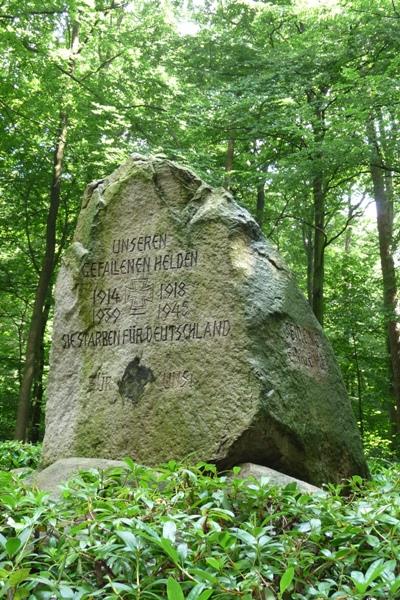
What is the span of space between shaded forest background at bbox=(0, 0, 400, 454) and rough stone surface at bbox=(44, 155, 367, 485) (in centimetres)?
477

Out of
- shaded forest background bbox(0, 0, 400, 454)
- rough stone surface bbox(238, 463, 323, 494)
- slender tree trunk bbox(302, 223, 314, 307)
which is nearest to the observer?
rough stone surface bbox(238, 463, 323, 494)

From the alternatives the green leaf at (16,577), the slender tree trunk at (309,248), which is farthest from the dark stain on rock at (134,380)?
the slender tree trunk at (309,248)

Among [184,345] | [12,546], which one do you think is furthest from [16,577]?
[184,345]

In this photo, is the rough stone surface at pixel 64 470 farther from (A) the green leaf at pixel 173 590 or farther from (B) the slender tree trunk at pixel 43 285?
(B) the slender tree trunk at pixel 43 285

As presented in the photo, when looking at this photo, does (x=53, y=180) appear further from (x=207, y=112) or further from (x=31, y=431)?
(x=31, y=431)

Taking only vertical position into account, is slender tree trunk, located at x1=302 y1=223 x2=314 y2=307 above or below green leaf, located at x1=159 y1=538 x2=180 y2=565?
above

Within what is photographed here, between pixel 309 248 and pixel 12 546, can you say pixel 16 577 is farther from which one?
pixel 309 248

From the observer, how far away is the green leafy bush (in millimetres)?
6117

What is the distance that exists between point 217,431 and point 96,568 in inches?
82.5

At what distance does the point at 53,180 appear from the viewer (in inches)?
478

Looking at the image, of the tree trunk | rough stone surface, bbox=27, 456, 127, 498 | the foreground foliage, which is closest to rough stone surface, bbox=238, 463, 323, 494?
the foreground foliage

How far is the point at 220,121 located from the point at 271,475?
359 inches

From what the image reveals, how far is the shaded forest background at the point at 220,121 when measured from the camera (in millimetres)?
10086

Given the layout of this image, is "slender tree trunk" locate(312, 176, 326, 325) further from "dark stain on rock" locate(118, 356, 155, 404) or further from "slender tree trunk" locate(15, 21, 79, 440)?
"dark stain on rock" locate(118, 356, 155, 404)
